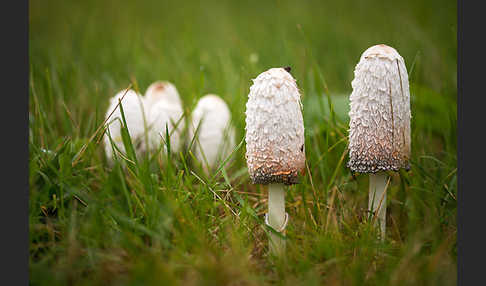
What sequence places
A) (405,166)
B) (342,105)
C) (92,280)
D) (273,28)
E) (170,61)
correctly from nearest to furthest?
(92,280), (405,166), (342,105), (170,61), (273,28)

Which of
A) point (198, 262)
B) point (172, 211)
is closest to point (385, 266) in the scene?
point (198, 262)

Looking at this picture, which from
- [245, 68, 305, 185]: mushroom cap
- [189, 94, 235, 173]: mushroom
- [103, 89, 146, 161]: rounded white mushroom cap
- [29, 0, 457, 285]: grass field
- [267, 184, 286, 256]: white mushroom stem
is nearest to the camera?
[29, 0, 457, 285]: grass field

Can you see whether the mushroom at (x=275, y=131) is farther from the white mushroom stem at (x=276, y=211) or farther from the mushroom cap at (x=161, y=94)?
the mushroom cap at (x=161, y=94)

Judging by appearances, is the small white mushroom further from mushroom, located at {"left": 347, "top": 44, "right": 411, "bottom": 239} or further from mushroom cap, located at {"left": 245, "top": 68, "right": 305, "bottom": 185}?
mushroom, located at {"left": 347, "top": 44, "right": 411, "bottom": 239}

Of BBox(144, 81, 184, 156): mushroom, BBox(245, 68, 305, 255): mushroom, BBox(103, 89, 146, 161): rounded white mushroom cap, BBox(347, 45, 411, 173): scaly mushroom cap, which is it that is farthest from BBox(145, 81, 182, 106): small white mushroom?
BBox(347, 45, 411, 173): scaly mushroom cap

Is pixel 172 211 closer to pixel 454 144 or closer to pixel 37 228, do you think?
pixel 37 228

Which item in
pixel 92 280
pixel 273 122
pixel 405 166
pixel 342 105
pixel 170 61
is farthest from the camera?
pixel 170 61

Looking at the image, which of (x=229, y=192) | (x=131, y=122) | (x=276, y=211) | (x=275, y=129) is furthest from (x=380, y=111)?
(x=131, y=122)
